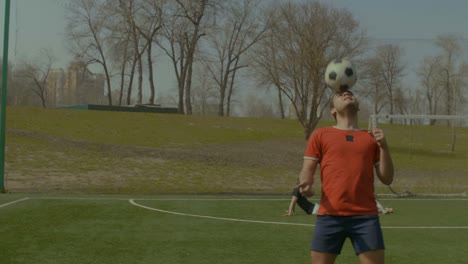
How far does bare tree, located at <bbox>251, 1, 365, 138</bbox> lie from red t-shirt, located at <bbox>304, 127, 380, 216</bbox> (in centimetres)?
2219

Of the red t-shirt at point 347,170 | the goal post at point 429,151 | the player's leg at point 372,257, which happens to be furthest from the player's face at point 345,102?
the goal post at point 429,151

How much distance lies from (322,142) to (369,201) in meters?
0.54

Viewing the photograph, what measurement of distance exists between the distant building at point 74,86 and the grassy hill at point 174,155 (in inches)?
630

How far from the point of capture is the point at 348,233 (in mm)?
4496

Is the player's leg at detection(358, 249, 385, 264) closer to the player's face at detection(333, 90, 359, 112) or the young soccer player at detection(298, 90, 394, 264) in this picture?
the young soccer player at detection(298, 90, 394, 264)

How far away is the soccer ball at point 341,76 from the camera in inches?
193

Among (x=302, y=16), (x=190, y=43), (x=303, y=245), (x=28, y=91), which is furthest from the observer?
(x=28, y=91)

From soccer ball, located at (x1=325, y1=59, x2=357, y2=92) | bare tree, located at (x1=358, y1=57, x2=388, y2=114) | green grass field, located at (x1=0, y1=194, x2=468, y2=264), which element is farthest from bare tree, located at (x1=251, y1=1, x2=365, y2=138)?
soccer ball, located at (x1=325, y1=59, x2=357, y2=92)

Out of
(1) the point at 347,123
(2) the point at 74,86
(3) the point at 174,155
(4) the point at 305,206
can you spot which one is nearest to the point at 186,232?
(4) the point at 305,206

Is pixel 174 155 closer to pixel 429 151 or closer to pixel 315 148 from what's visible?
pixel 429 151

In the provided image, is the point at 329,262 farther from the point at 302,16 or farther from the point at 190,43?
the point at 190,43

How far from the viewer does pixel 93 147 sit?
25.4 m

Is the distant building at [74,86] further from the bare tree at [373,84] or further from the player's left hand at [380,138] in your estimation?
the player's left hand at [380,138]

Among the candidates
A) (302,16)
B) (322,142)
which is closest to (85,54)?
(302,16)
